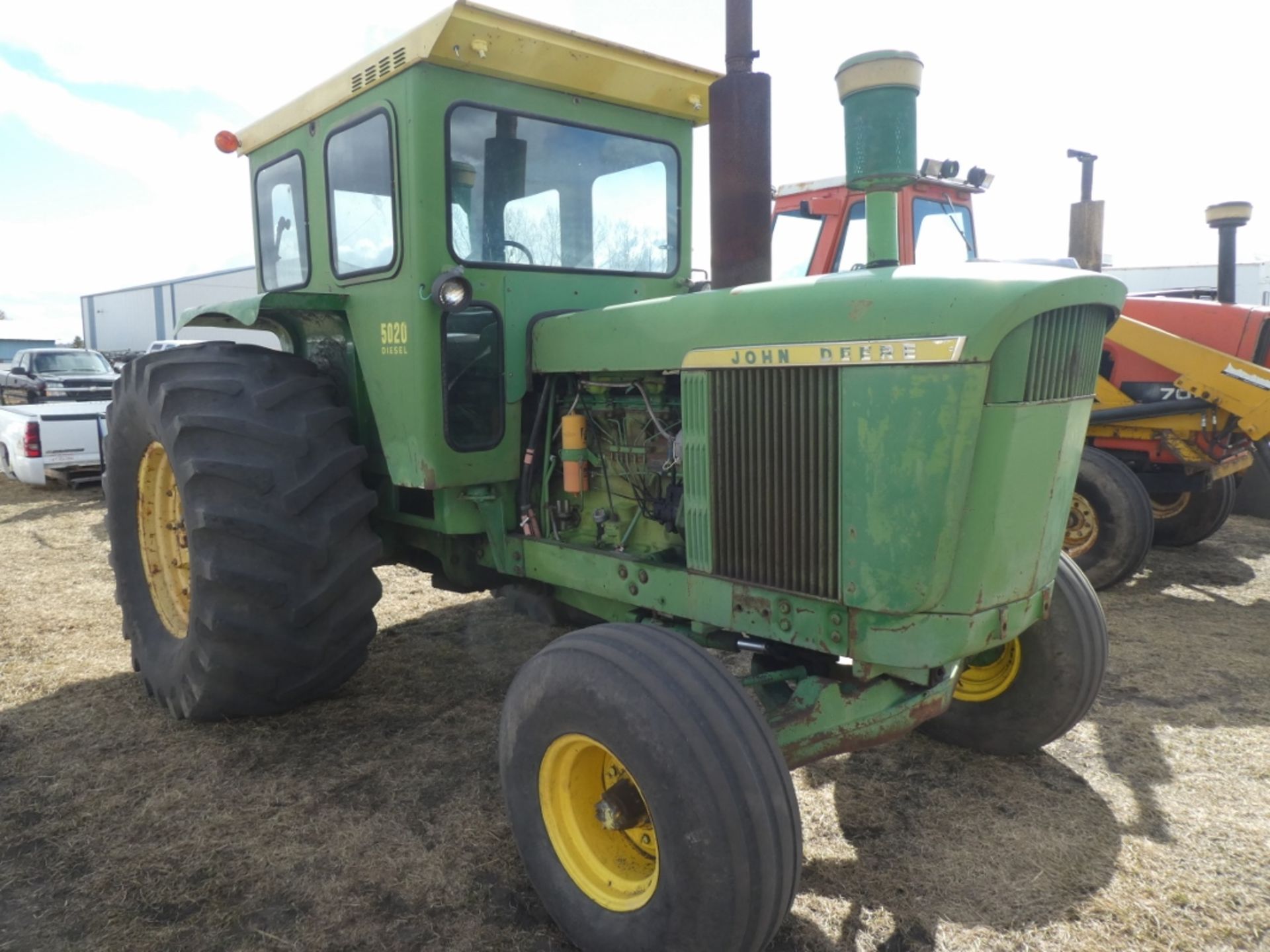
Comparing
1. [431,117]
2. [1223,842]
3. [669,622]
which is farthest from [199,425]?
[1223,842]

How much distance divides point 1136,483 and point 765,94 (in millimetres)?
3093

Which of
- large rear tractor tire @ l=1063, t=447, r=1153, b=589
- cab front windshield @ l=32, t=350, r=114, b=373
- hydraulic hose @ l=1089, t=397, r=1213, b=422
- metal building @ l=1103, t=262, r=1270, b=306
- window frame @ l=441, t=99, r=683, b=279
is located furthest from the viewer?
metal building @ l=1103, t=262, r=1270, b=306

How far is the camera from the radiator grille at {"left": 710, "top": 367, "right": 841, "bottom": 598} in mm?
2326

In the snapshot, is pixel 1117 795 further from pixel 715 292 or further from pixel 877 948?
pixel 715 292

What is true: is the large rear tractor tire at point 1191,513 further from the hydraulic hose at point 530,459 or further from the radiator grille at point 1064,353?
the hydraulic hose at point 530,459

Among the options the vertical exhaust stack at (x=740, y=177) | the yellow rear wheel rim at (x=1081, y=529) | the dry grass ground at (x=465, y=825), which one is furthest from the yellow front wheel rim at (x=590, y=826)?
the yellow rear wheel rim at (x=1081, y=529)

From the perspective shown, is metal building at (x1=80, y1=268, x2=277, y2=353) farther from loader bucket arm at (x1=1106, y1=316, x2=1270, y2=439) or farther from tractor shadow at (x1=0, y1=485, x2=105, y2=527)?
loader bucket arm at (x1=1106, y1=316, x2=1270, y2=439)

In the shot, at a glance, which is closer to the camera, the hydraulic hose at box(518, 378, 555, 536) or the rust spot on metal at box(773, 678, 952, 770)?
the rust spot on metal at box(773, 678, 952, 770)

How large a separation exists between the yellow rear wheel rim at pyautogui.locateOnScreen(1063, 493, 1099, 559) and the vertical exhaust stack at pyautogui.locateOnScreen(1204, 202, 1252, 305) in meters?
Result: 1.99

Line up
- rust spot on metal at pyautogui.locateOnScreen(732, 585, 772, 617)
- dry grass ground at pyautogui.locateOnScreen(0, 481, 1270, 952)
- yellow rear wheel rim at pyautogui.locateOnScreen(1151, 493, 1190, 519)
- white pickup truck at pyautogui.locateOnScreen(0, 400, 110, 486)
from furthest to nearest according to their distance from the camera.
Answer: white pickup truck at pyautogui.locateOnScreen(0, 400, 110, 486) → yellow rear wheel rim at pyautogui.locateOnScreen(1151, 493, 1190, 519) → rust spot on metal at pyautogui.locateOnScreen(732, 585, 772, 617) → dry grass ground at pyautogui.locateOnScreen(0, 481, 1270, 952)

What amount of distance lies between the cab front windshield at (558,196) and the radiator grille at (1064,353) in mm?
1701

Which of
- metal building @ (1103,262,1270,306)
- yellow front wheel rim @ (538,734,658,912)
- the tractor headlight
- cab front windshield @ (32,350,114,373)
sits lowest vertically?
yellow front wheel rim @ (538,734,658,912)

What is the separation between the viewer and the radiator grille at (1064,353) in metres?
2.17

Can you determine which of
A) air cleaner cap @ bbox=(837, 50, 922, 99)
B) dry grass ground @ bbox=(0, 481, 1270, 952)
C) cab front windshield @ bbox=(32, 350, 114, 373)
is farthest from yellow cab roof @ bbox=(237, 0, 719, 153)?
cab front windshield @ bbox=(32, 350, 114, 373)
